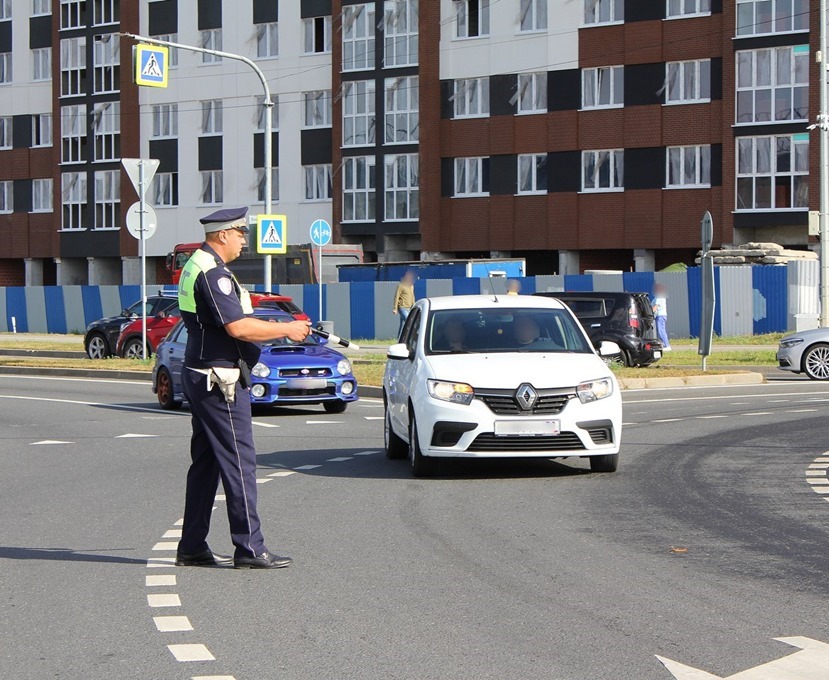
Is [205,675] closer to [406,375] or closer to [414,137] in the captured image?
[406,375]

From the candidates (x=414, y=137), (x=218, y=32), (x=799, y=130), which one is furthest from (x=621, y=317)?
(x=218, y=32)

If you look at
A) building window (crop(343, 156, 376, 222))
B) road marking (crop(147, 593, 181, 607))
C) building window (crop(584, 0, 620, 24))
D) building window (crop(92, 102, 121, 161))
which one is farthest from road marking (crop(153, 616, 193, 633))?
building window (crop(92, 102, 121, 161))

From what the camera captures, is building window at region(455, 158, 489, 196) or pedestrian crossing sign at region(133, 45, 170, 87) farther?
building window at region(455, 158, 489, 196)

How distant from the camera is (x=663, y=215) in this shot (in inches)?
2117

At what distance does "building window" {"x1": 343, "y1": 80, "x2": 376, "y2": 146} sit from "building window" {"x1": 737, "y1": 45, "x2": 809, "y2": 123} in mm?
15475

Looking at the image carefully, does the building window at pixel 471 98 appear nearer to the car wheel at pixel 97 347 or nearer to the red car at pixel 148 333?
the car wheel at pixel 97 347

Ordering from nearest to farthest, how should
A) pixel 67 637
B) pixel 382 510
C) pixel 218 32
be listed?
pixel 67 637 < pixel 382 510 < pixel 218 32

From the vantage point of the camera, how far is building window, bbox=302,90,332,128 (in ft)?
204

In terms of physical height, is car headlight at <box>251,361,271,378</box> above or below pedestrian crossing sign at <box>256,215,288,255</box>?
below

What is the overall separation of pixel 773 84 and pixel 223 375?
45.8m

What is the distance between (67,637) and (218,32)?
60.6m

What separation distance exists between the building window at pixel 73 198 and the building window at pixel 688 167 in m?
29.1

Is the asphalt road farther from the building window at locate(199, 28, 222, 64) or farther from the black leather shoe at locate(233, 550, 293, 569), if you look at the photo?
the building window at locate(199, 28, 222, 64)

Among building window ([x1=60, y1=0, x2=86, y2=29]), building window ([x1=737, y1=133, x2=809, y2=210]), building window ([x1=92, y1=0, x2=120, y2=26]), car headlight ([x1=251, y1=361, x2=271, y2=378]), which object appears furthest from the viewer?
building window ([x1=60, y1=0, x2=86, y2=29])
